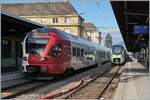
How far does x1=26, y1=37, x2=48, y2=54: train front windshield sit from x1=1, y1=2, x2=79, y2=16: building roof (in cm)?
9237

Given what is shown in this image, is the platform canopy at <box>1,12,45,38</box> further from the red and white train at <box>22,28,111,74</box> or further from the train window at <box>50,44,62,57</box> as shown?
the train window at <box>50,44,62,57</box>

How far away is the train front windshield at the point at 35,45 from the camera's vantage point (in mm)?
22656

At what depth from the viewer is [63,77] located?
26016 mm

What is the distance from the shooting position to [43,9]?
119 meters

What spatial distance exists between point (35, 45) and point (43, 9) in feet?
316

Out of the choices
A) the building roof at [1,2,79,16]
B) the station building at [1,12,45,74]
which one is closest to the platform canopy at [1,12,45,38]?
the station building at [1,12,45,74]

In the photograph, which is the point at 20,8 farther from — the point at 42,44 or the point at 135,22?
the point at 42,44

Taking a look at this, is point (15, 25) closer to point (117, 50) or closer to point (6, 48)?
point (6, 48)

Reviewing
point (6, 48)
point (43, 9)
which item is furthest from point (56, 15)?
point (6, 48)

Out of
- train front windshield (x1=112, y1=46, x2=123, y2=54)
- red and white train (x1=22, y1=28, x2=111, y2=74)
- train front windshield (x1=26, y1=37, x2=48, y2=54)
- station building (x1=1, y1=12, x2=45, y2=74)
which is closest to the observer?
red and white train (x1=22, y1=28, x2=111, y2=74)

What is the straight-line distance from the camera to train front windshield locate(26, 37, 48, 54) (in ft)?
74.3

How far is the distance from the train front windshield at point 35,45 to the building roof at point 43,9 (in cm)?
9237

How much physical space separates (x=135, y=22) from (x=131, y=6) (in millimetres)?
8068

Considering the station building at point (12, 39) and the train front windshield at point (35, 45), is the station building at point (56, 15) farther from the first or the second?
the train front windshield at point (35, 45)
